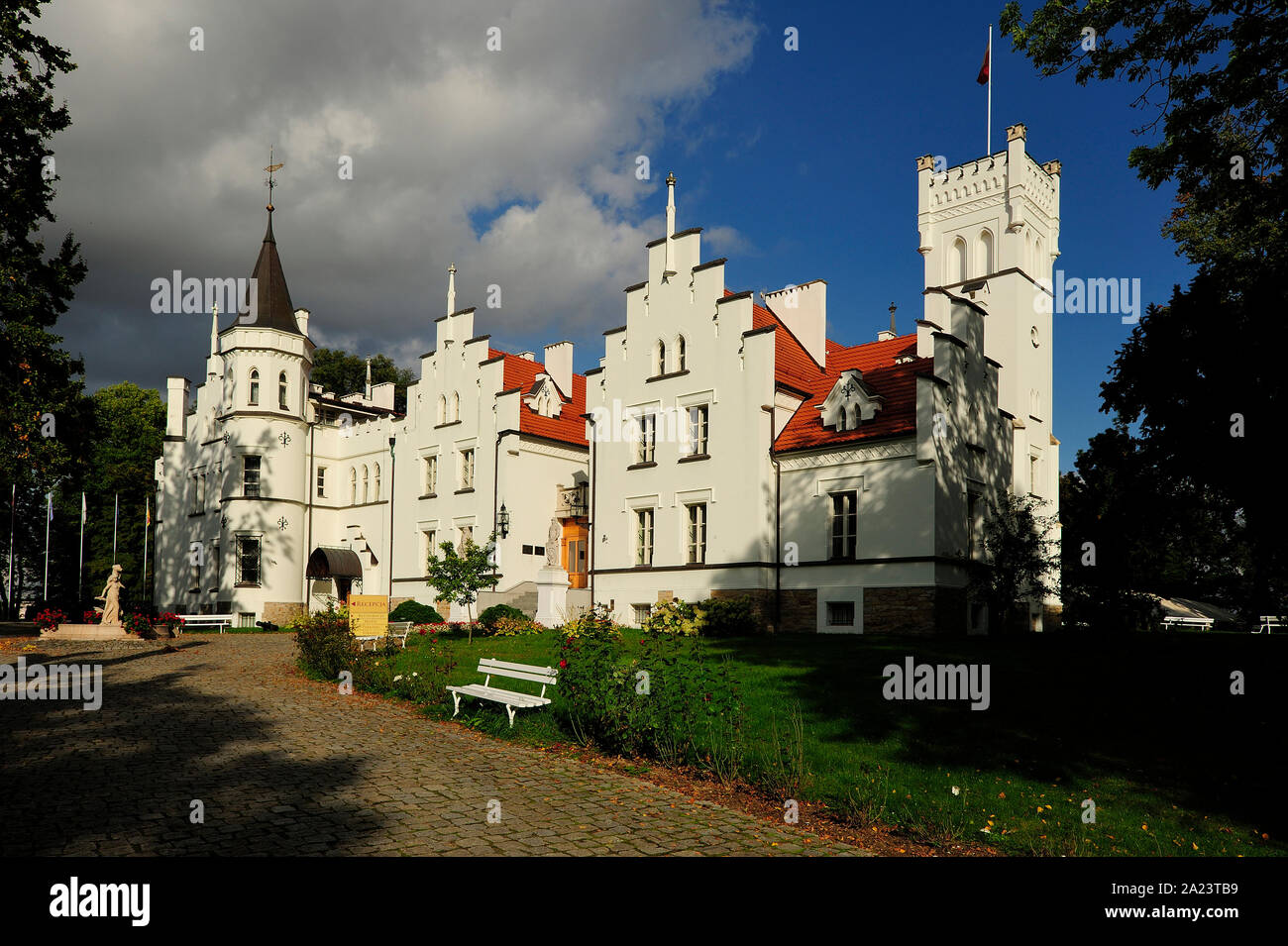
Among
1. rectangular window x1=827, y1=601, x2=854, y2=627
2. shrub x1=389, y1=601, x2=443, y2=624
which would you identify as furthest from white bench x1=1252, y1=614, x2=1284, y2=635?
shrub x1=389, y1=601, x2=443, y2=624

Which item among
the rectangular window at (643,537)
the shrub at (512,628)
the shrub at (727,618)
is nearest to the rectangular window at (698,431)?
the rectangular window at (643,537)

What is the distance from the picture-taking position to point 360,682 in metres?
17.2

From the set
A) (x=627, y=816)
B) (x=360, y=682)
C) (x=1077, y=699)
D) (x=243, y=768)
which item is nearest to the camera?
(x=627, y=816)

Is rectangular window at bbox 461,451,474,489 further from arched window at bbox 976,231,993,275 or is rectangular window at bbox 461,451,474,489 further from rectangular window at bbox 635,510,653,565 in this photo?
arched window at bbox 976,231,993,275

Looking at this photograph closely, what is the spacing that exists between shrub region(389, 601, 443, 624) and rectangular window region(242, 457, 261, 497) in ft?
46.5

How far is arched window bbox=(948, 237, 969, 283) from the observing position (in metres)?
33.7

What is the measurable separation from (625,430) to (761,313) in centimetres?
598

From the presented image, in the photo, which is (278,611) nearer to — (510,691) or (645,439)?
(645,439)

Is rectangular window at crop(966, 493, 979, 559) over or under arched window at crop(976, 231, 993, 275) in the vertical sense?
under

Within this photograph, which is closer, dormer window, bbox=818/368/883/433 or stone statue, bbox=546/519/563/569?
dormer window, bbox=818/368/883/433

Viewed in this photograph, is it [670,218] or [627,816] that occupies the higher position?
[670,218]
